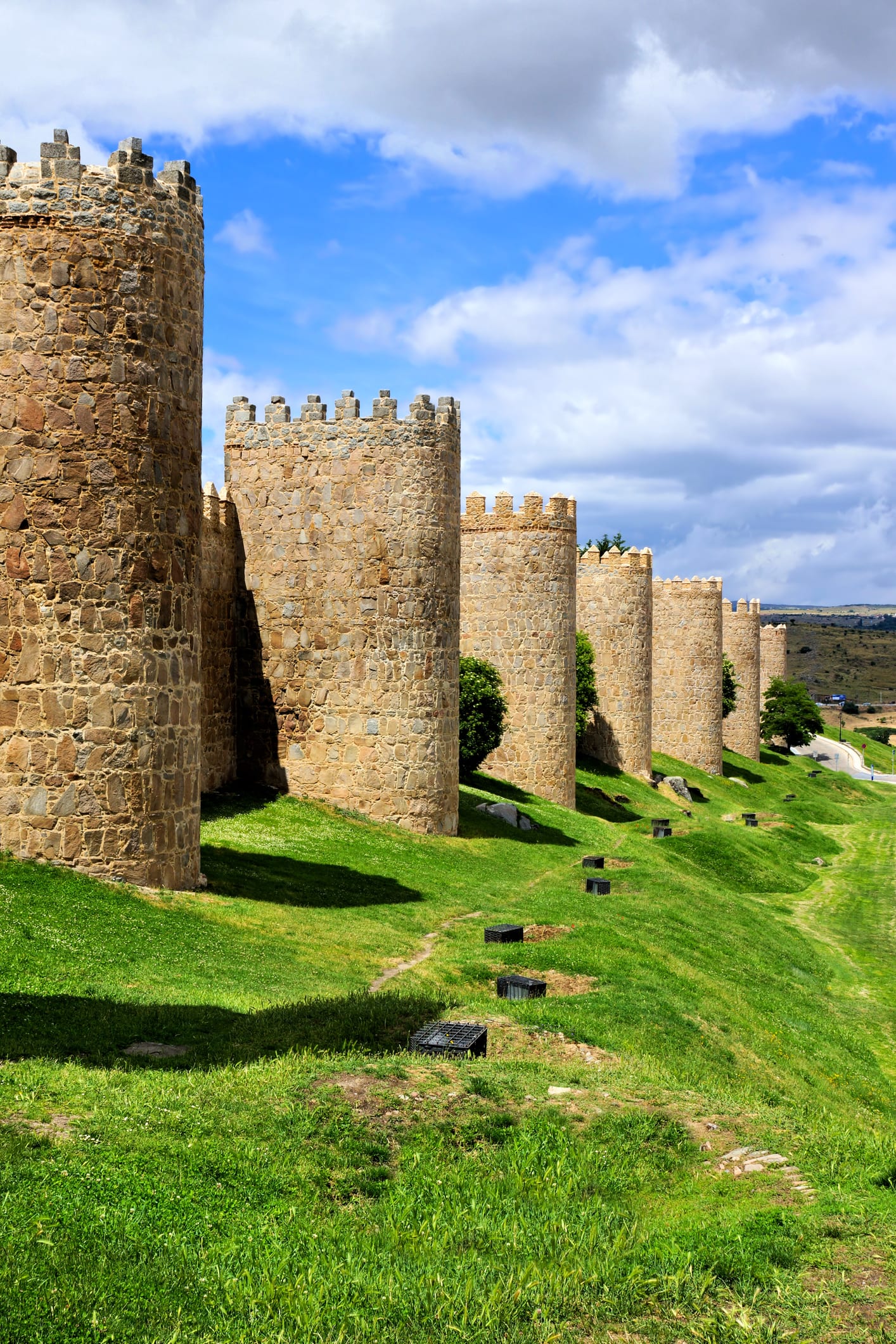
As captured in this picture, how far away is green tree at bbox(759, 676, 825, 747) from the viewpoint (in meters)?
74.7

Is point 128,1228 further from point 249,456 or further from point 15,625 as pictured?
point 249,456

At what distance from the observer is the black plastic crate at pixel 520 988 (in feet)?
44.0

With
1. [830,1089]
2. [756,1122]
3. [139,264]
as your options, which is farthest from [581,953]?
[139,264]

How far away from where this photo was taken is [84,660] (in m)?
14.1

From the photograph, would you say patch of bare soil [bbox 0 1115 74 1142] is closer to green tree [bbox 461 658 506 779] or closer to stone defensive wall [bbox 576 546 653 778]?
green tree [bbox 461 658 506 779]

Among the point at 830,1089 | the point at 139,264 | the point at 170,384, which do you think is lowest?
the point at 830,1089

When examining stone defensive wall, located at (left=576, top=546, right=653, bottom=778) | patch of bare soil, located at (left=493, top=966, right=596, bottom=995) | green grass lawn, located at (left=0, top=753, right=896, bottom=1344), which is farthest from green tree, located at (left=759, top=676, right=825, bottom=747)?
patch of bare soil, located at (left=493, top=966, right=596, bottom=995)

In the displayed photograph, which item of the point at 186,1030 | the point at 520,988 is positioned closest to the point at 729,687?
the point at 520,988

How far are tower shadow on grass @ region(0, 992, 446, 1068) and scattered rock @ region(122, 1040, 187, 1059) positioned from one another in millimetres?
38

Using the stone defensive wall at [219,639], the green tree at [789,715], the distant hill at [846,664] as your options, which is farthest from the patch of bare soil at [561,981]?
the distant hill at [846,664]

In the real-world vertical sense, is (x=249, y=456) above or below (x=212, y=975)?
above

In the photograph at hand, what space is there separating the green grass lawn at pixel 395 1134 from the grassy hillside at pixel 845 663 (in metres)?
146

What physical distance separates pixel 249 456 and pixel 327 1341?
20826mm

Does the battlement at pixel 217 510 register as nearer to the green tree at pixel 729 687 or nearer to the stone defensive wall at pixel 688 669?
the stone defensive wall at pixel 688 669
